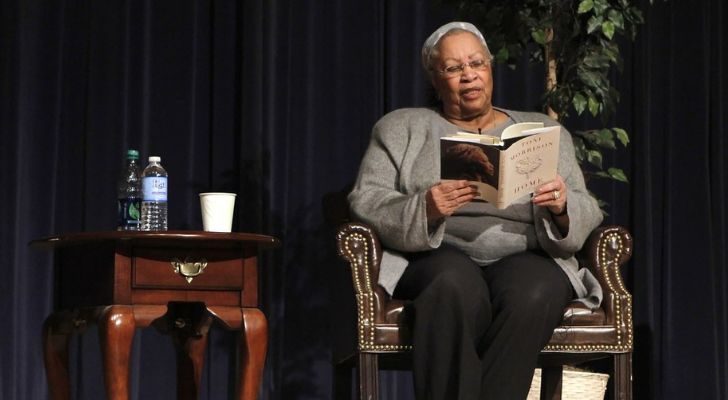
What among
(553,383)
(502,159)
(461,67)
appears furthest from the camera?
(553,383)

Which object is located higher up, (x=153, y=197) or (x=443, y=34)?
(x=443, y=34)

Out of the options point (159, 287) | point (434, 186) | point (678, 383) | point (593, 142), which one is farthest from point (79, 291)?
point (678, 383)

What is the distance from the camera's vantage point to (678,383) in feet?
12.6

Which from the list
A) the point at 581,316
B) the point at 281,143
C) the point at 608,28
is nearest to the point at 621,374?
the point at 581,316

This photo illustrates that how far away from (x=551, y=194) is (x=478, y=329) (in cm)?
34

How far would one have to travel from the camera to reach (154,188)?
2463 mm

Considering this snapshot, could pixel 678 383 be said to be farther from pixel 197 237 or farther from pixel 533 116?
pixel 197 237

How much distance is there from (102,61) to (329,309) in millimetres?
1085

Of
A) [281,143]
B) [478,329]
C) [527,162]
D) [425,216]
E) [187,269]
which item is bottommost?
[478,329]

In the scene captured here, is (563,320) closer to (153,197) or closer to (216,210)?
(216,210)

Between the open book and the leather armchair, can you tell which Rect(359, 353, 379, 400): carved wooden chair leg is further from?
the open book

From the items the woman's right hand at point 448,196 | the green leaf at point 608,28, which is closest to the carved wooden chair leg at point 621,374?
the woman's right hand at point 448,196

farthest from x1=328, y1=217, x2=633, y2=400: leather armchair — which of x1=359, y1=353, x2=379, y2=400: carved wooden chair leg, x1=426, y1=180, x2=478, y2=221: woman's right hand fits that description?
x1=426, y1=180, x2=478, y2=221: woman's right hand

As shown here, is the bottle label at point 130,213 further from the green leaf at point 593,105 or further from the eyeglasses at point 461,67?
the green leaf at point 593,105
